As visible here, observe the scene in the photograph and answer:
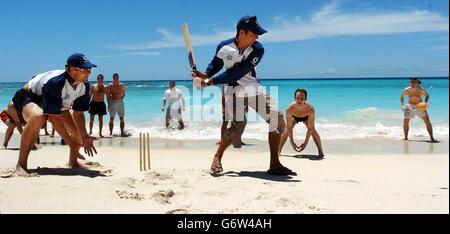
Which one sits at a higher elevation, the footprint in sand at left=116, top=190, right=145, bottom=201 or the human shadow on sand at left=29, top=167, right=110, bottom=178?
the human shadow on sand at left=29, top=167, right=110, bottom=178

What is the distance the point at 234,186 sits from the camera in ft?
15.7

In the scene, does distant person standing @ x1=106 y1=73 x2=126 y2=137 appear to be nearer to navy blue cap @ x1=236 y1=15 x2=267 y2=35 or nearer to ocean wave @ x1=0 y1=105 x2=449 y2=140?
ocean wave @ x1=0 y1=105 x2=449 y2=140

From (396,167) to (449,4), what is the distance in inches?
182

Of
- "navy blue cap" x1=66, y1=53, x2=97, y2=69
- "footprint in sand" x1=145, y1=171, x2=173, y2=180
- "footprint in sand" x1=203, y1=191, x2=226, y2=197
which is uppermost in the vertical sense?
"navy blue cap" x1=66, y1=53, x2=97, y2=69

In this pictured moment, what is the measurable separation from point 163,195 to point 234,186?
0.82m

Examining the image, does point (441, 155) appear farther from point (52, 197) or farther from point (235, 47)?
point (52, 197)

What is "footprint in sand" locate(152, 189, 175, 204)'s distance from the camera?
4.25 meters

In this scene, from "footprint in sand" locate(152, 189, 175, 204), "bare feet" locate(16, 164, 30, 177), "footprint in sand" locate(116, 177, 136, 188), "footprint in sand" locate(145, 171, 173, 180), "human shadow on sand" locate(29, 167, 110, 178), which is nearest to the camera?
"footprint in sand" locate(152, 189, 175, 204)

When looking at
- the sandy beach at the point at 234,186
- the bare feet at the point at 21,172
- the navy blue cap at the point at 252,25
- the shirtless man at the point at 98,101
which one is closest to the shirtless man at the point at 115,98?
the shirtless man at the point at 98,101

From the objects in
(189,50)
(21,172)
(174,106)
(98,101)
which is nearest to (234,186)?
(189,50)

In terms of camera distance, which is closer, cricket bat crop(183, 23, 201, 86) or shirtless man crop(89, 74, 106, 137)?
cricket bat crop(183, 23, 201, 86)

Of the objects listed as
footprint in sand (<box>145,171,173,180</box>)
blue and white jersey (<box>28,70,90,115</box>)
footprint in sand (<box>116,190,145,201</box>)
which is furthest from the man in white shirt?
footprint in sand (<box>116,190,145,201</box>)

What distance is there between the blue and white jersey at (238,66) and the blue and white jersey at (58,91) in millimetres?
1633
